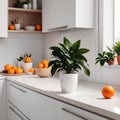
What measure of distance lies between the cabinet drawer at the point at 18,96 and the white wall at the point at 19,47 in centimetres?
74

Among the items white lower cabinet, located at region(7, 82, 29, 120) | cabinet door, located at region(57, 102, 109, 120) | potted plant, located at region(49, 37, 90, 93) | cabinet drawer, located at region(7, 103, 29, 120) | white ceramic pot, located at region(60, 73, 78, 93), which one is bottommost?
cabinet drawer, located at region(7, 103, 29, 120)

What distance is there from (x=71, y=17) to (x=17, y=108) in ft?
3.49

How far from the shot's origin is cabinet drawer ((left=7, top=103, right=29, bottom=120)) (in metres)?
2.41

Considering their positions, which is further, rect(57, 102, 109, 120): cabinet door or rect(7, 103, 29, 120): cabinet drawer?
rect(7, 103, 29, 120): cabinet drawer

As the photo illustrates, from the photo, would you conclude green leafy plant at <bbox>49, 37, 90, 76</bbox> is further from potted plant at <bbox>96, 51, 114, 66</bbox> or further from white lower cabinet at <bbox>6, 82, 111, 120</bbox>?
potted plant at <bbox>96, 51, 114, 66</bbox>

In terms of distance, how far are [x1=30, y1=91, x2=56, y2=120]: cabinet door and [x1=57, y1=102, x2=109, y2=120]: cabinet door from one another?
0.10 meters

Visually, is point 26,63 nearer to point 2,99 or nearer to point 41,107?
point 2,99

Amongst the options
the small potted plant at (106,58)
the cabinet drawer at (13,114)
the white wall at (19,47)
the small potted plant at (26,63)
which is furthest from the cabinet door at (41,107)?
the white wall at (19,47)

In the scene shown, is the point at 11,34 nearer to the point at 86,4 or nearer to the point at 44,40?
the point at 44,40

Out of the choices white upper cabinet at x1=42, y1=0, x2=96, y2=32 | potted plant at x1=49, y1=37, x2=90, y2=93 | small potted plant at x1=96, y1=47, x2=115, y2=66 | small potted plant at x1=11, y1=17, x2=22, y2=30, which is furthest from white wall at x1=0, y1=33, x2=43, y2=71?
potted plant at x1=49, y1=37, x2=90, y2=93

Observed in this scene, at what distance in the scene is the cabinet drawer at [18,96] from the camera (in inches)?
89.6

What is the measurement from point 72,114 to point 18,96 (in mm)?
1126

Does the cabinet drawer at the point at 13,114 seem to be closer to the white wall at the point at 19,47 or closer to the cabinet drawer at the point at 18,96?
the cabinet drawer at the point at 18,96

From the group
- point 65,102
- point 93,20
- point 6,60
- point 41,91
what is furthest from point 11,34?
point 65,102
